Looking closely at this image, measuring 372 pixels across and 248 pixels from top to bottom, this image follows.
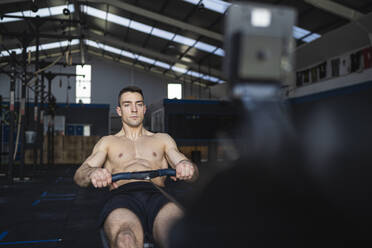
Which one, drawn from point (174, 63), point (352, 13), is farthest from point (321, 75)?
point (174, 63)

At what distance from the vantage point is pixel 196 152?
10516mm

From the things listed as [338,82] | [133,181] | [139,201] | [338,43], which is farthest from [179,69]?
[139,201]

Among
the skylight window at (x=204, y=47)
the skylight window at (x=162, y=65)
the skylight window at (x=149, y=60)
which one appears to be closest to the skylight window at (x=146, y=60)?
the skylight window at (x=149, y=60)

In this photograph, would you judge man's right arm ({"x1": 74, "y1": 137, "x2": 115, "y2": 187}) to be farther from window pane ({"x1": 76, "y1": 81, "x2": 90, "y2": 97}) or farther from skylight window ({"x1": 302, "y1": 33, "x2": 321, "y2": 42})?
window pane ({"x1": 76, "y1": 81, "x2": 90, "y2": 97})

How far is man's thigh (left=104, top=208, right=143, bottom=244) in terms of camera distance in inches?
47.6

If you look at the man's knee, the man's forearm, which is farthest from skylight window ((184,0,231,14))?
the man's knee

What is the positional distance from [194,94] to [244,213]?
760 inches

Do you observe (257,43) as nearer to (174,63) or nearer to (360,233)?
(360,233)

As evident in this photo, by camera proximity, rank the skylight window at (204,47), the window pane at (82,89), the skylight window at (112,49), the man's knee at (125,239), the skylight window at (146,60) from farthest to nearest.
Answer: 1. the window pane at (82,89)
2. the skylight window at (146,60)
3. the skylight window at (112,49)
4. the skylight window at (204,47)
5. the man's knee at (125,239)

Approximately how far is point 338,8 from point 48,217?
7009 millimetres

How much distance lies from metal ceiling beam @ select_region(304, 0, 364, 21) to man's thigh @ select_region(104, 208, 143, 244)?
743 centimetres

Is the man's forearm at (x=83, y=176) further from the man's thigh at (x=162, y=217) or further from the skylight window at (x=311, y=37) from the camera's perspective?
the skylight window at (x=311, y=37)

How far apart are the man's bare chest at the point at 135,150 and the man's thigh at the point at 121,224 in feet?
1.70

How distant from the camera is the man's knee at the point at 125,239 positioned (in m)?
1.13
